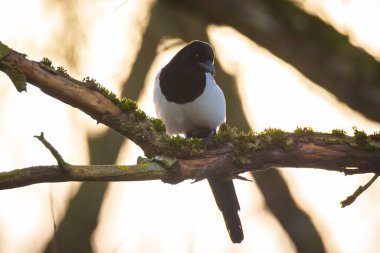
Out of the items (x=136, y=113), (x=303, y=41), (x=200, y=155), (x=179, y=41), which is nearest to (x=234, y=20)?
(x=303, y=41)

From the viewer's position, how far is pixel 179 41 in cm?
404

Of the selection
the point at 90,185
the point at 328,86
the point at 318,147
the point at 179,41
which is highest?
the point at 179,41

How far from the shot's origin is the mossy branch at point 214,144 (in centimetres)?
221

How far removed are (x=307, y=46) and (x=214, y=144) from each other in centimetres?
154

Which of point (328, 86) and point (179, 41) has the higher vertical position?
point (179, 41)

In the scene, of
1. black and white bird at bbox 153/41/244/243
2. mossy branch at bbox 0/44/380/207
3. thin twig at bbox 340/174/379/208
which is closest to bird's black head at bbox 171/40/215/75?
black and white bird at bbox 153/41/244/243

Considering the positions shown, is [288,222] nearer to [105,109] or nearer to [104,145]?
[104,145]

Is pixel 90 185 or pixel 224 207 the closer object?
pixel 224 207

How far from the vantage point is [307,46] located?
0.87 metres

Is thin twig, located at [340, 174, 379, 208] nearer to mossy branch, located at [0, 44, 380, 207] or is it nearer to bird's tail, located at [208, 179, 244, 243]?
mossy branch, located at [0, 44, 380, 207]

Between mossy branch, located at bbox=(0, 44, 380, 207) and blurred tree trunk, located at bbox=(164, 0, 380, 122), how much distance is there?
1249mm

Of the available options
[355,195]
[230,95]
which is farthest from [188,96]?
[355,195]

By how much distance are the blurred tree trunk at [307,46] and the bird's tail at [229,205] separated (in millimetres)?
2677

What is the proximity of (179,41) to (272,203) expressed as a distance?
52.1 inches
